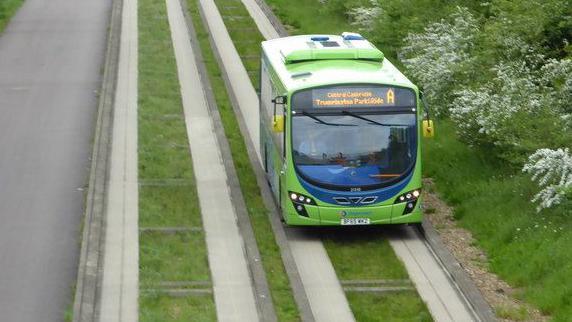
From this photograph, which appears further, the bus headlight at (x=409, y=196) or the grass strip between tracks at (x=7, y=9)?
the grass strip between tracks at (x=7, y=9)

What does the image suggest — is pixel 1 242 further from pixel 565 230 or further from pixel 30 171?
pixel 565 230

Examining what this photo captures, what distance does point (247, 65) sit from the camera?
38812 mm

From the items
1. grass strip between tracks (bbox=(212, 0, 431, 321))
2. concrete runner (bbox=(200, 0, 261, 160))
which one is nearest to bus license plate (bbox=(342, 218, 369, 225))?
grass strip between tracks (bbox=(212, 0, 431, 321))

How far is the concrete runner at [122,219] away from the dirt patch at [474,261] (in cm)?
520

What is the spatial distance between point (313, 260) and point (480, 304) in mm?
3337

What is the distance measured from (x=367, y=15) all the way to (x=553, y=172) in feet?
64.9

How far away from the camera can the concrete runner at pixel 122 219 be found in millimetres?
17906

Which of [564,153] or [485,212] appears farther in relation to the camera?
[485,212]

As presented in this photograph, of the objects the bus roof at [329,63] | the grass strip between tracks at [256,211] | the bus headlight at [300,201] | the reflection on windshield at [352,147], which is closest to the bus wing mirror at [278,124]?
the reflection on windshield at [352,147]

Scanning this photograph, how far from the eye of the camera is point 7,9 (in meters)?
53.3

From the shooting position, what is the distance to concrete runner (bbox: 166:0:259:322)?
18031mm

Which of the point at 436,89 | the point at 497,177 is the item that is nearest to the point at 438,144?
the point at 436,89

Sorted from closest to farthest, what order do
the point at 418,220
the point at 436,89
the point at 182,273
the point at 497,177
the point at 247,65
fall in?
the point at 182,273 < the point at 418,220 < the point at 497,177 < the point at 436,89 < the point at 247,65

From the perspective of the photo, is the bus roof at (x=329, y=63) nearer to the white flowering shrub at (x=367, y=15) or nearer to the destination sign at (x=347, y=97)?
the destination sign at (x=347, y=97)
